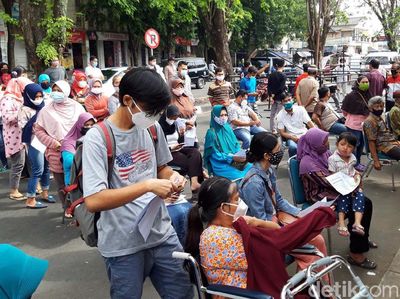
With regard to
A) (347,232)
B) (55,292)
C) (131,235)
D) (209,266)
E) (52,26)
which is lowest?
(55,292)

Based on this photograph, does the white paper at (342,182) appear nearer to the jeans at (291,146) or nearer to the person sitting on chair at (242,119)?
the jeans at (291,146)

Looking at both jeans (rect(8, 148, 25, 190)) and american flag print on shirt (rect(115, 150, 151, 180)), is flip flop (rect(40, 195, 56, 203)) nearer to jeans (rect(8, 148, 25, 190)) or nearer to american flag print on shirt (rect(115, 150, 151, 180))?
A: jeans (rect(8, 148, 25, 190))

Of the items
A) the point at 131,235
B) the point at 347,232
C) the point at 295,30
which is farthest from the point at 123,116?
the point at 295,30

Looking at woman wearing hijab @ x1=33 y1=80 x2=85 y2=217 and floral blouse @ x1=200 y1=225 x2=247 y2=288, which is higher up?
woman wearing hijab @ x1=33 y1=80 x2=85 y2=217

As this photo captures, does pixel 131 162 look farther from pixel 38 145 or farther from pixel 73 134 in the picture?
pixel 38 145

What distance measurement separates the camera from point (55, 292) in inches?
151

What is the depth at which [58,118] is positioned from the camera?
550 centimetres

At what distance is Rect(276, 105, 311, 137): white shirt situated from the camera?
695 centimetres

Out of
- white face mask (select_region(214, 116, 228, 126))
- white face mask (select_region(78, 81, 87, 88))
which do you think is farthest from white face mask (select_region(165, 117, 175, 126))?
white face mask (select_region(78, 81, 87, 88))

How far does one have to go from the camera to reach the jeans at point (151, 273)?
2270 millimetres

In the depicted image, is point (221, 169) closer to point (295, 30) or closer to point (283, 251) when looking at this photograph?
point (283, 251)

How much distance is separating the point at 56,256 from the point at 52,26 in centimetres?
713

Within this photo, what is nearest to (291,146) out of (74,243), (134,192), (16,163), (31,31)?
(74,243)

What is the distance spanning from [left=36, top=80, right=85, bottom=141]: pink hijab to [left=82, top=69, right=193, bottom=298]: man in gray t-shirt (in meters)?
3.29
